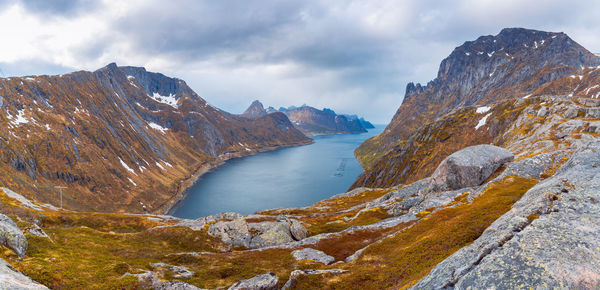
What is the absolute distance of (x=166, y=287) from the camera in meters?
21.0

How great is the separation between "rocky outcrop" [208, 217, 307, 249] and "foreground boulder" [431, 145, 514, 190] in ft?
104

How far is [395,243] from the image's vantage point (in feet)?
95.5

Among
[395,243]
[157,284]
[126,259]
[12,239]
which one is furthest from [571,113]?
[12,239]

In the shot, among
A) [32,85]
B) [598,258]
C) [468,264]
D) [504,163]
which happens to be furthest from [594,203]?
[32,85]

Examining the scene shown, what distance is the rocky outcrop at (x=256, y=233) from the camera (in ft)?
158

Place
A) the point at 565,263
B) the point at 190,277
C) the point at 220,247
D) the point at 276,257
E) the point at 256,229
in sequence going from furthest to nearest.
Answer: the point at 256,229, the point at 220,247, the point at 276,257, the point at 190,277, the point at 565,263

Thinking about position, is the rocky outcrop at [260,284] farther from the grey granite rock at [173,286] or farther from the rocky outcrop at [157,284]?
the rocky outcrop at [157,284]

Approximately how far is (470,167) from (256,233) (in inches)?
1747

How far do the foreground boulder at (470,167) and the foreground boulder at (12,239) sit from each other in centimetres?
6328

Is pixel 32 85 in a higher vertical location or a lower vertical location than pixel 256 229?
higher

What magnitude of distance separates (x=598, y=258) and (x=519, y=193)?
70.9 ft

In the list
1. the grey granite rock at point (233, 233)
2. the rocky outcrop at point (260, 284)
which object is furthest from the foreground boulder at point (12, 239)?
the grey granite rock at point (233, 233)

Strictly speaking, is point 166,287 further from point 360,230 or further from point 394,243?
point 360,230

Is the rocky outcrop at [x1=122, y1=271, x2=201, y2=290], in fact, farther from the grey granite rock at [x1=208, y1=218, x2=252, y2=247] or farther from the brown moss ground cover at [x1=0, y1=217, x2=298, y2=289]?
the grey granite rock at [x1=208, y1=218, x2=252, y2=247]
